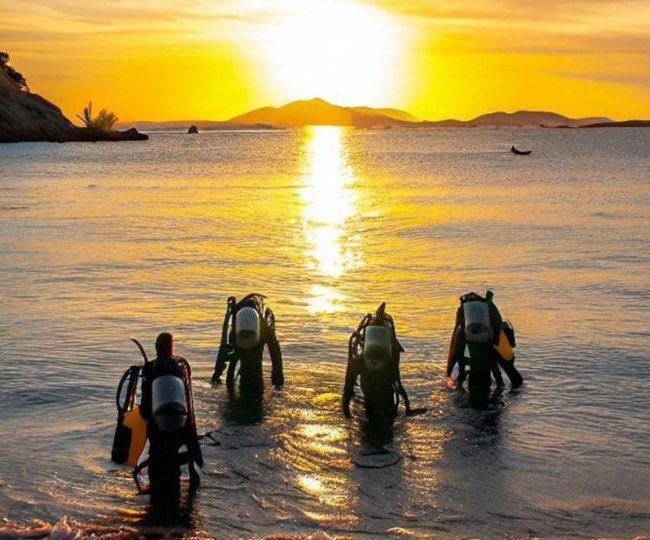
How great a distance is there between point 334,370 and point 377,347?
12.3 ft

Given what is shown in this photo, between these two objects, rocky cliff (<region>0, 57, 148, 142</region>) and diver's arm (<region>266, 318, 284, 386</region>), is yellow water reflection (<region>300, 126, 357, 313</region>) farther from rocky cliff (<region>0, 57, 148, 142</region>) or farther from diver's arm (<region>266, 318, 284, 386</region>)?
rocky cliff (<region>0, 57, 148, 142</region>)

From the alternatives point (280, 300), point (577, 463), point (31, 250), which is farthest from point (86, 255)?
point (577, 463)

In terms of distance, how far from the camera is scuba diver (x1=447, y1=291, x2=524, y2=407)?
51.7 ft

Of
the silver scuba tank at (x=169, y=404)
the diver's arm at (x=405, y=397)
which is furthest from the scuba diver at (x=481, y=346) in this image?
the silver scuba tank at (x=169, y=404)

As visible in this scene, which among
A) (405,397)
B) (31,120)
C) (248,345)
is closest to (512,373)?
(405,397)

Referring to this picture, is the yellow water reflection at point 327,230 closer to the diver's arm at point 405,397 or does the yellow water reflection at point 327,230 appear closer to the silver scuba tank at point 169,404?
the diver's arm at point 405,397

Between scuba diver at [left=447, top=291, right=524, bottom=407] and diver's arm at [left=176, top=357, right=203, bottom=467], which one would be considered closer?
diver's arm at [left=176, top=357, right=203, bottom=467]

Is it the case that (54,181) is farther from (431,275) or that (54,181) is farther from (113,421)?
(113,421)

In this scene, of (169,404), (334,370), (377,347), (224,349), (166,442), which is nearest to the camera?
(169,404)

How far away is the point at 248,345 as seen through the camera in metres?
15.8

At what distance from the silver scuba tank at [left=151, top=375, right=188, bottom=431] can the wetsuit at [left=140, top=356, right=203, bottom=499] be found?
0.09 meters

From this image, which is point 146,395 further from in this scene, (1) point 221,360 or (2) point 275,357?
(2) point 275,357

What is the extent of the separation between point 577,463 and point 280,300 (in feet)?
40.6

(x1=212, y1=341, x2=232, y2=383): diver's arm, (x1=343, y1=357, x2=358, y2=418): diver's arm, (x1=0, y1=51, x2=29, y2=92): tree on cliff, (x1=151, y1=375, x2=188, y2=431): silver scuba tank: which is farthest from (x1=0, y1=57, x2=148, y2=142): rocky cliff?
(x1=151, y1=375, x2=188, y2=431): silver scuba tank
